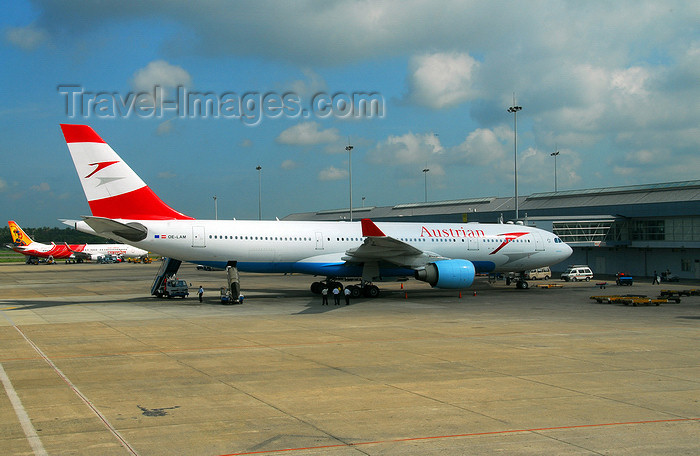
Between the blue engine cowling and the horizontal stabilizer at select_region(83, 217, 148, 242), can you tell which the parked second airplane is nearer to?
the horizontal stabilizer at select_region(83, 217, 148, 242)

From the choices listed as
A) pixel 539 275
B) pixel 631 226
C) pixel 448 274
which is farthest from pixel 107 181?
pixel 631 226

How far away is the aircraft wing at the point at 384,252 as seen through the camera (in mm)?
31684

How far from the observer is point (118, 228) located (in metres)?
28.7

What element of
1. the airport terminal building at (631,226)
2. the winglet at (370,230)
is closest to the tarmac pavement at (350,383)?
the winglet at (370,230)

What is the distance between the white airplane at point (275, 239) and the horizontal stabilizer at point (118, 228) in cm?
5

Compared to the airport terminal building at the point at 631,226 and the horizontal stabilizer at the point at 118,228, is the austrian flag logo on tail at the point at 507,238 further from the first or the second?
the horizontal stabilizer at the point at 118,228

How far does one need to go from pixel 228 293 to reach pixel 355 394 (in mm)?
20017

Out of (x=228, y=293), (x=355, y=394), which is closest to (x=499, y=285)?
(x=228, y=293)

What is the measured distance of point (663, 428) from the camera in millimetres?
9781

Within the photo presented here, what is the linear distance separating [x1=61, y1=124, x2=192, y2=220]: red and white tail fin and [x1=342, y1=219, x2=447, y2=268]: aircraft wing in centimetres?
1025

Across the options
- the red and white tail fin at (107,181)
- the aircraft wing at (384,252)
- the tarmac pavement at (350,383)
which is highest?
the red and white tail fin at (107,181)

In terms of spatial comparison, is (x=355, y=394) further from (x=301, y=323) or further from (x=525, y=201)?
(x=525, y=201)

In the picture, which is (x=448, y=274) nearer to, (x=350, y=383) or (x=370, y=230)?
(x=370, y=230)

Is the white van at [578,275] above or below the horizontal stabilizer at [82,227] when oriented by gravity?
below
